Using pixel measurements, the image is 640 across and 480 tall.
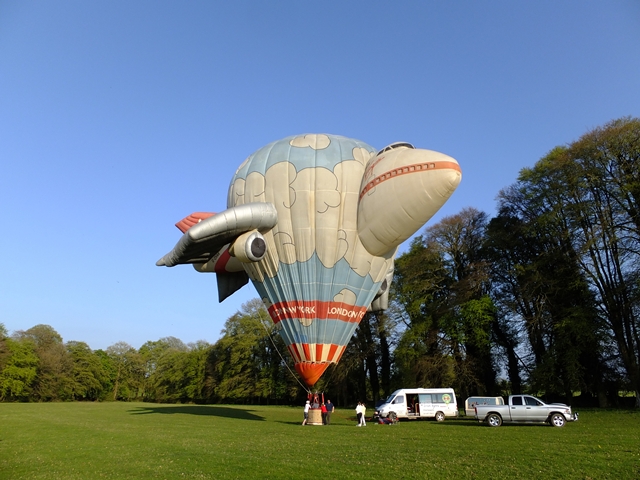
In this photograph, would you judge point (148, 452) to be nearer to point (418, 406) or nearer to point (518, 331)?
point (418, 406)

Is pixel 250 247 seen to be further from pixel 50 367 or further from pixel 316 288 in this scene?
pixel 50 367

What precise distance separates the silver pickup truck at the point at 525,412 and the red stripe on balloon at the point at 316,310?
17.7ft

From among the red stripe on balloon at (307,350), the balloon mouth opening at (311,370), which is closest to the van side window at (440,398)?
the balloon mouth opening at (311,370)

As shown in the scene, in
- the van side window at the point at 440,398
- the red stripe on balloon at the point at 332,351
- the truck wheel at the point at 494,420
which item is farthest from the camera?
the van side window at the point at 440,398

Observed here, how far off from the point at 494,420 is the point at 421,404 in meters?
5.26

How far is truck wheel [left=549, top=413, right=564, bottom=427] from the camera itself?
1570cm

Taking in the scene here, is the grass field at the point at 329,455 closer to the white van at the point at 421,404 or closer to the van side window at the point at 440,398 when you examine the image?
the white van at the point at 421,404

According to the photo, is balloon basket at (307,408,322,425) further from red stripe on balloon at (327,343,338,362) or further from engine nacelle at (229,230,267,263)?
engine nacelle at (229,230,267,263)

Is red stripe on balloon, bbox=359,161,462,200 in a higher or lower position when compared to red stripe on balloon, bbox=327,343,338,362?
higher

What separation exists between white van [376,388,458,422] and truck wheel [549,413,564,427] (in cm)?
591

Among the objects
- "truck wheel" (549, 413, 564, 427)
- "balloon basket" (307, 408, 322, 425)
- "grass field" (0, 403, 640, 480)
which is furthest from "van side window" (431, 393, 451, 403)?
"grass field" (0, 403, 640, 480)

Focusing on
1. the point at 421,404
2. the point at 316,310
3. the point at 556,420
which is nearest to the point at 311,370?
the point at 316,310

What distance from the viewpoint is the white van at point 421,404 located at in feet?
70.3

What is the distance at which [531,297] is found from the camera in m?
26.6
